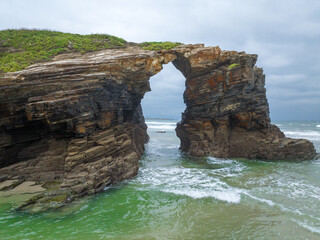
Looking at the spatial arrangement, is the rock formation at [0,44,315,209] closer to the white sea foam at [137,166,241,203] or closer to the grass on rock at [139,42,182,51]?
the grass on rock at [139,42,182,51]

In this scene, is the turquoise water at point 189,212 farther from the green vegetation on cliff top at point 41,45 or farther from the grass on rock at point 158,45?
the grass on rock at point 158,45

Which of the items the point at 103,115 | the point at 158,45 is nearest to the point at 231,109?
the point at 158,45

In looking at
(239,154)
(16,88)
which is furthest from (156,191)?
(239,154)

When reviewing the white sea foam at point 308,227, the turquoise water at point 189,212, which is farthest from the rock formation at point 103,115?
the white sea foam at point 308,227

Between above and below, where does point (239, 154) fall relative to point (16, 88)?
below

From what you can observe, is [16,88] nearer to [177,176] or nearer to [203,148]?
[177,176]

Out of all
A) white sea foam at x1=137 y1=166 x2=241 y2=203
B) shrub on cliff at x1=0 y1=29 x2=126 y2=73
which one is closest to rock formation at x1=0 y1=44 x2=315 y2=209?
shrub on cliff at x1=0 y1=29 x2=126 y2=73

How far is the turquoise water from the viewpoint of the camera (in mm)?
8695

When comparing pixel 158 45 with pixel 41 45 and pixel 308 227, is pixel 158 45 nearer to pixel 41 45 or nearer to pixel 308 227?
pixel 41 45

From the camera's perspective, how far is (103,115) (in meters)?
15.7

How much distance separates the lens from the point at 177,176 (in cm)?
1712

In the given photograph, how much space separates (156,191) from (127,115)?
9813 mm

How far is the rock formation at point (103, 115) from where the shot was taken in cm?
1303

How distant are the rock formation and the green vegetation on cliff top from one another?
1.64 m
